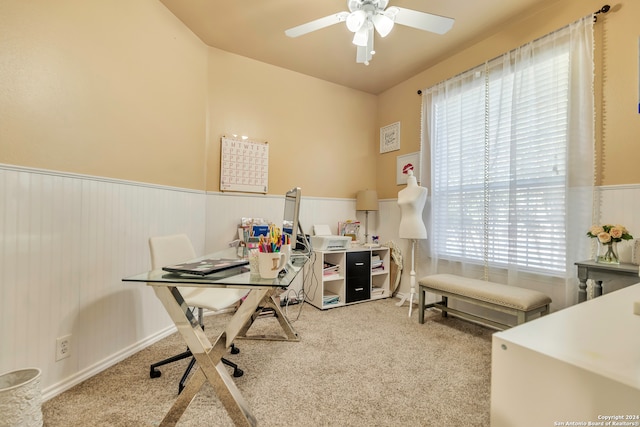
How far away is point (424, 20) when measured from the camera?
1.76 m

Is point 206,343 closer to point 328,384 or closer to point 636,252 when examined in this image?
point 328,384

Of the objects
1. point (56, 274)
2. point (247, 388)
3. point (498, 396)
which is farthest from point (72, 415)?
point (498, 396)

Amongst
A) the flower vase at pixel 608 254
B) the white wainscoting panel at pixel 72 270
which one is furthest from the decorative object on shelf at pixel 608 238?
the white wainscoting panel at pixel 72 270

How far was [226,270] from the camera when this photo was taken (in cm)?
134

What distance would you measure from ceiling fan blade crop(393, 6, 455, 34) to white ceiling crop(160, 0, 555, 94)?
482mm

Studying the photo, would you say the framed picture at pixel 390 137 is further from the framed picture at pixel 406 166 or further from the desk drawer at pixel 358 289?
the desk drawer at pixel 358 289

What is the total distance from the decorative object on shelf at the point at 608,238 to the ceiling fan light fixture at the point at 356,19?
2.07 m

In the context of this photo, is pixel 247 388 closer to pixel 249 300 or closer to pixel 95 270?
pixel 249 300

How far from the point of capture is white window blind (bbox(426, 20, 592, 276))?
210 cm

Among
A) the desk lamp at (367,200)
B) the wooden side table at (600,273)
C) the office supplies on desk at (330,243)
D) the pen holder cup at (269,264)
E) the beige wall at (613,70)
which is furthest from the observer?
the desk lamp at (367,200)

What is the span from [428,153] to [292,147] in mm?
1573

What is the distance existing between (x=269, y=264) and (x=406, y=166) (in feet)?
8.54

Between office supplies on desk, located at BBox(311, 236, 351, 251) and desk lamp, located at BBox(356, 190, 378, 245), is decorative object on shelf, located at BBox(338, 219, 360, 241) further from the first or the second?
office supplies on desk, located at BBox(311, 236, 351, 251)

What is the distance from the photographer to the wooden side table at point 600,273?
1583mm
